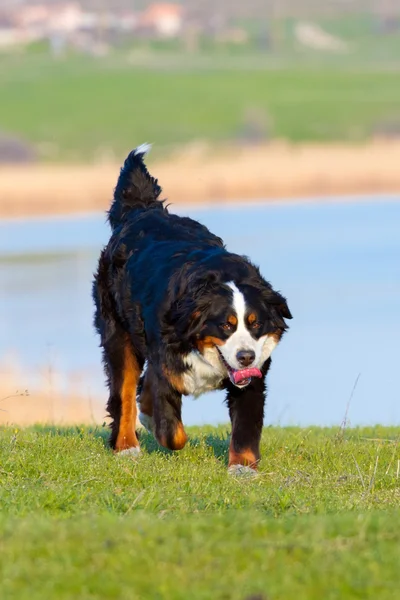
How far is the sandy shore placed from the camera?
30.3 meters

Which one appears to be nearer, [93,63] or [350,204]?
[350,204]

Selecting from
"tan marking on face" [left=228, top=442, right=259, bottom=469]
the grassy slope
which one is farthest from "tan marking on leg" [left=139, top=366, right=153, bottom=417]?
the grassy slope

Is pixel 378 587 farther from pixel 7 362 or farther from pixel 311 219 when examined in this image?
pixel 311 219

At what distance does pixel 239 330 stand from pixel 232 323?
57mm

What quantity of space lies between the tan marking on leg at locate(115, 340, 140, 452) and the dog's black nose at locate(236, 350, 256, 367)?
1423 mm

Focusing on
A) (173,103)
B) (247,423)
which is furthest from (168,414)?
(173,103)

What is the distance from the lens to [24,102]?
4900cm

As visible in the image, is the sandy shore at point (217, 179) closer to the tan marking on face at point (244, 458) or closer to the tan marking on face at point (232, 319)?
the tan marking on face at point (244, 458)

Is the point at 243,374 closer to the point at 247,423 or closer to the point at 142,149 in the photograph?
the point at 247,423

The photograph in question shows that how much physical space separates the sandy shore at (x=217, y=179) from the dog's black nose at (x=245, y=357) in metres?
22.3

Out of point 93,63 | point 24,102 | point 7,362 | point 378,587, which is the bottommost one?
point 378,587

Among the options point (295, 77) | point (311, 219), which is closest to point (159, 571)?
point (311, 219)

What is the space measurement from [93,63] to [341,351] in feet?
157

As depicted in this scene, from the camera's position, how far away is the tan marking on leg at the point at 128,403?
8281mm
